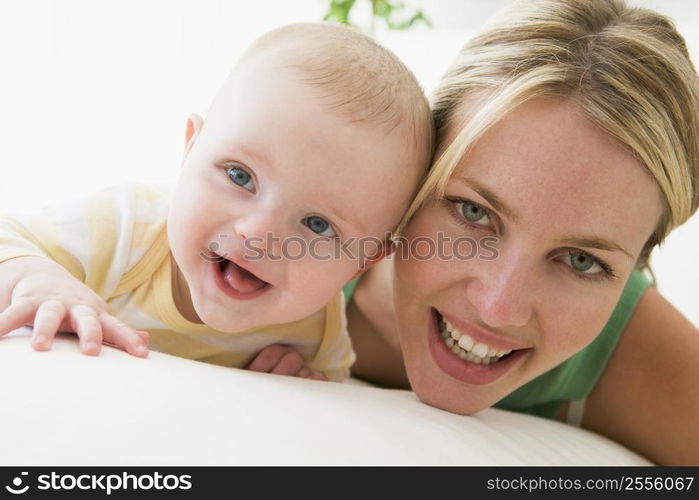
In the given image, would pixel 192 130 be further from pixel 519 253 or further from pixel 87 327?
pixel 519 253

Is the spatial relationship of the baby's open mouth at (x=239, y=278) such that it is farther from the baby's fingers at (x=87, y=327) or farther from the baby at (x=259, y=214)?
the baby's fingers at (x=87, y=327)

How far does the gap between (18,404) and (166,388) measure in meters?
0.15

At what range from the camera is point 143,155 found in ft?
10.7

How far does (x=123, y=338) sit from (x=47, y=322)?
10 centimetres

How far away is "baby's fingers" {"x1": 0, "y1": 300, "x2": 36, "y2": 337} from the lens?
3.18ft

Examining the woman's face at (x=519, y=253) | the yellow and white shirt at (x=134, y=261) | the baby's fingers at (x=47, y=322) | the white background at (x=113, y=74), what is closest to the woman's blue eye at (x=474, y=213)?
the woman's face at (x=519, y=253)

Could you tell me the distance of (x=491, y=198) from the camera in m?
1.16

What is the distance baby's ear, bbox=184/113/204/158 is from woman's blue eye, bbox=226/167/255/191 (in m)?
0.17

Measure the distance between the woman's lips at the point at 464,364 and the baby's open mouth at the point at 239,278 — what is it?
11.6 inches

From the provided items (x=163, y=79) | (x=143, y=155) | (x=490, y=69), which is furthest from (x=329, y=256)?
(x=163, y=79)

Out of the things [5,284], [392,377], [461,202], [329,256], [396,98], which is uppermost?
[396,98]

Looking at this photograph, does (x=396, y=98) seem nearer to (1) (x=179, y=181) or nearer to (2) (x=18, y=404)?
(1) (x=179, y=181)

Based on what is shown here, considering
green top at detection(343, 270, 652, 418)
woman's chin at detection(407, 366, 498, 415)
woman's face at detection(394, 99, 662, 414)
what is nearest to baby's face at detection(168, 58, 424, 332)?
woman's face at detection(394, 99, 662, 414)
